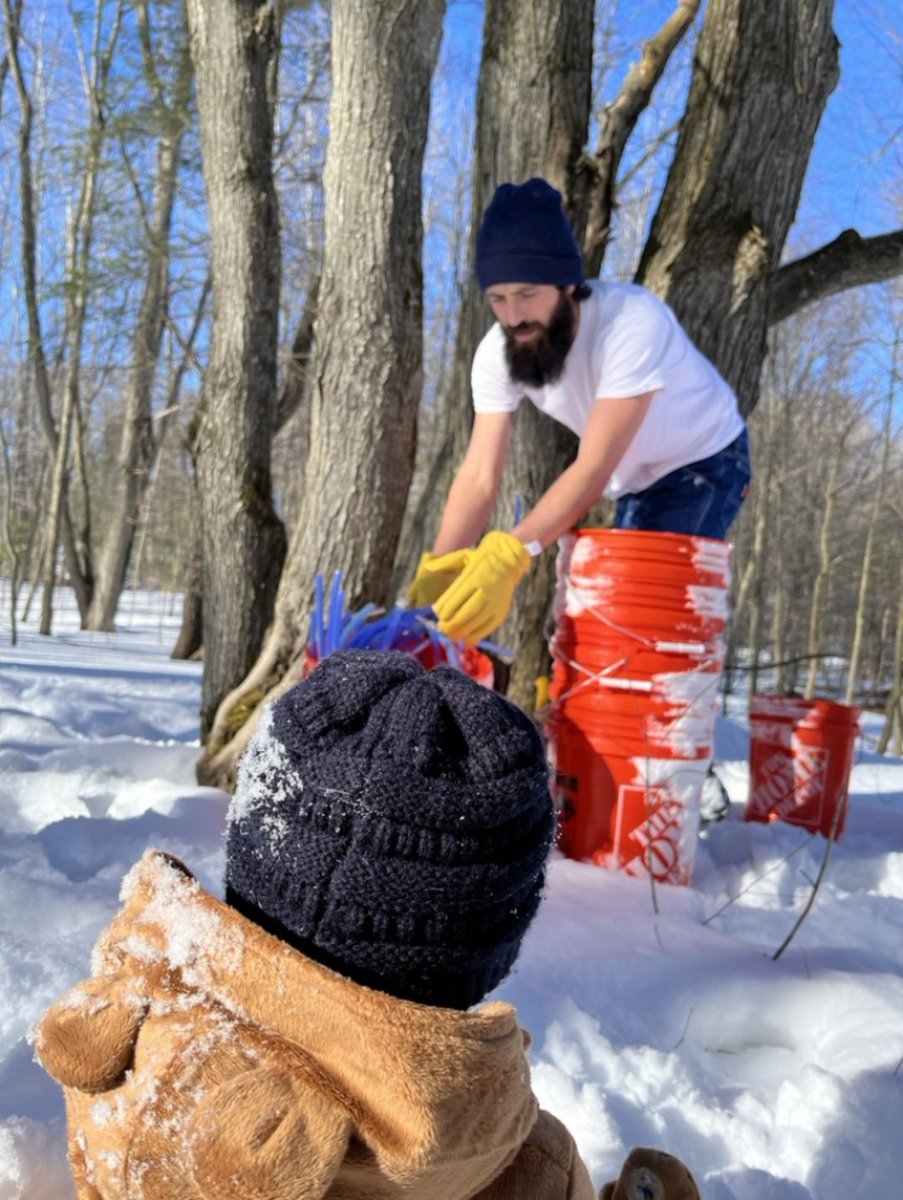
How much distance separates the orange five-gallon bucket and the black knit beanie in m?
1.65

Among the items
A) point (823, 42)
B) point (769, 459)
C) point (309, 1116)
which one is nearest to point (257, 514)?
point (823, 42)

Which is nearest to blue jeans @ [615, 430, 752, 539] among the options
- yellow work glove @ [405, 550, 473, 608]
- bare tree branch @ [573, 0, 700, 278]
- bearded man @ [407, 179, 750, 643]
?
bearded man @ [407, 179, 750, 643]

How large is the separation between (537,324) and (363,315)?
2.33ft

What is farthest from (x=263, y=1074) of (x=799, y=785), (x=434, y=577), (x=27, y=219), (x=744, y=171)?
(x=27, y=219)

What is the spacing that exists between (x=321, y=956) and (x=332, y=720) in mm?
208

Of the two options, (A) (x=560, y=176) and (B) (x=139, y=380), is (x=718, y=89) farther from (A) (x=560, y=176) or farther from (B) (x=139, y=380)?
(B) (x=139, y=380)

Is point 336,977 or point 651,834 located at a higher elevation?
point 336,977

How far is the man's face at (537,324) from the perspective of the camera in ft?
8.05

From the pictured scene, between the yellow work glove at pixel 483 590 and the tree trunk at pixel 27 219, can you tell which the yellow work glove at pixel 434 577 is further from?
the tree trunk at pixel 27 219

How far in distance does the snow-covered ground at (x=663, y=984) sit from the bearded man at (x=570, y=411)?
802 millimetres

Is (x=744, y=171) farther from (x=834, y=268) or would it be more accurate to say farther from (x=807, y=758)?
(x=807, y=758)

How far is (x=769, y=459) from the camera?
18609 mm

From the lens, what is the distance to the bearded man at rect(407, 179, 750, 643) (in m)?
2.34

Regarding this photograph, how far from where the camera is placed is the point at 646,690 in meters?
2.45
